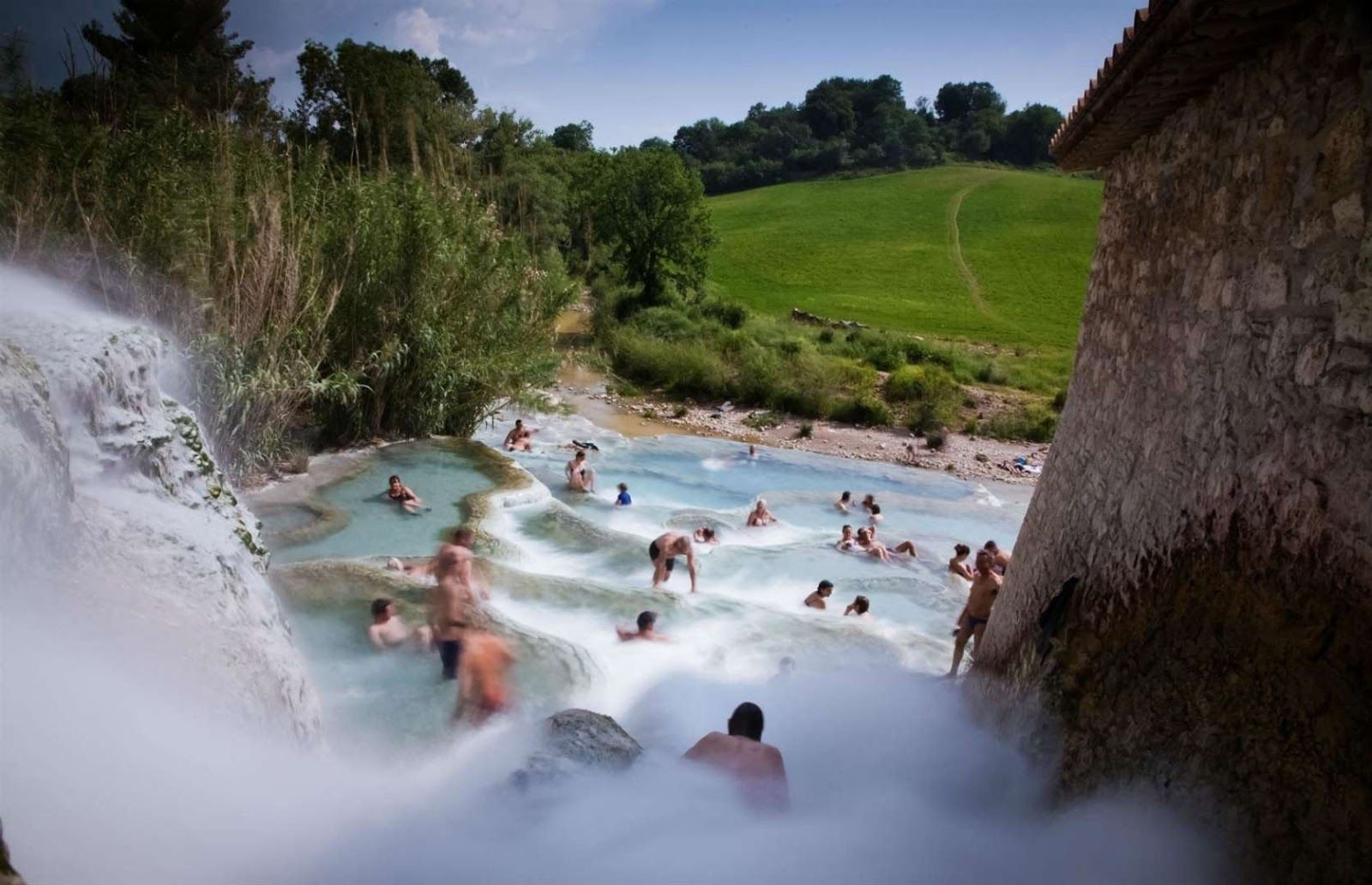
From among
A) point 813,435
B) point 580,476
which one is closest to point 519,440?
point 580,476

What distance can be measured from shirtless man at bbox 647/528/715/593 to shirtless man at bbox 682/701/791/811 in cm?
407

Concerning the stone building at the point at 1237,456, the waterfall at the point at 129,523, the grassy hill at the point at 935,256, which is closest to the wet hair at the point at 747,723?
the stone building at the point at 1237,456

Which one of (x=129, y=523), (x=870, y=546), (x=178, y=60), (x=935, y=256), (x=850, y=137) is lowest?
(x=870, y=546)

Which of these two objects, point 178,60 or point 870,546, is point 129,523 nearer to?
point 870,546

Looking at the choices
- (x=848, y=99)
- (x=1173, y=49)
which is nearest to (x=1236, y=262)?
(x=1173, y=49)

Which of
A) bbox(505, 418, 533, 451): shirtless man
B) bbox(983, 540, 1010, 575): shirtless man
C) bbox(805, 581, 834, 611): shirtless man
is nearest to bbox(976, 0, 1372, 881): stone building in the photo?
bbox(805, 581, 834, 611): shirtless man

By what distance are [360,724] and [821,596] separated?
5.31 metres

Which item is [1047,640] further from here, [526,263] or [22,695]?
[526,263]

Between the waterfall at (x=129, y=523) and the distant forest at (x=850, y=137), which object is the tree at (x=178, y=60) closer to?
the waterfall at (x=129, y=523)

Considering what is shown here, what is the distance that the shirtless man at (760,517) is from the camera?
1215cm

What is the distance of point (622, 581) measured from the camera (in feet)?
30.4

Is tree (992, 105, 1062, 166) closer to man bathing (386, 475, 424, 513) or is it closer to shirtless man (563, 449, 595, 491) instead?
shirtless man (563, 449, 595, 491)

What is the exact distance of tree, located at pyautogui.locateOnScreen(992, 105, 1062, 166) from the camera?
65812mm

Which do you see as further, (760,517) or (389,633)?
(760,517)
